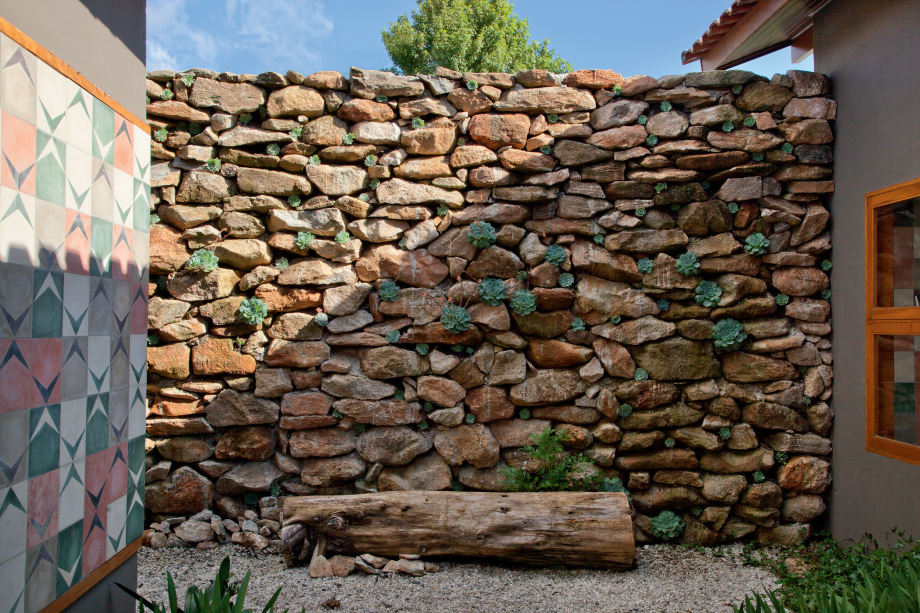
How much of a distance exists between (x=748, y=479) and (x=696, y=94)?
96.3 inches

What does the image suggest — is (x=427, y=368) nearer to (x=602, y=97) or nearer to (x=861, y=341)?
(x=602, y=97)

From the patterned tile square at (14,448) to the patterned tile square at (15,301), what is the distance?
0.22m

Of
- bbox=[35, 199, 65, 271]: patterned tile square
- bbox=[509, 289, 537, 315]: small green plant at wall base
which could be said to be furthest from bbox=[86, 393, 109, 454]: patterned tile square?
bbox=[509, 289, 537, 315]: small green plant at wall base

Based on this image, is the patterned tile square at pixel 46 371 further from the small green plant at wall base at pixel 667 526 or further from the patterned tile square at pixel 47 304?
the small green plant at wall base at pixel 667 526

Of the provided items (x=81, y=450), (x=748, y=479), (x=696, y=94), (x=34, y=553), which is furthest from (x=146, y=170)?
(x=748, y=479)

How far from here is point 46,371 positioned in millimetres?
1502

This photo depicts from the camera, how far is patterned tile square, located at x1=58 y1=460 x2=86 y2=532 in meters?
1.56

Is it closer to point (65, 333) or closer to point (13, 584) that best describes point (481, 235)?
point (65, 333)

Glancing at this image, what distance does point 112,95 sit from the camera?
6.09ft

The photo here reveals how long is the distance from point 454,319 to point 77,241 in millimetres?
2013

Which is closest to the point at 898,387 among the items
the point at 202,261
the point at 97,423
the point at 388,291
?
the point at 388,291

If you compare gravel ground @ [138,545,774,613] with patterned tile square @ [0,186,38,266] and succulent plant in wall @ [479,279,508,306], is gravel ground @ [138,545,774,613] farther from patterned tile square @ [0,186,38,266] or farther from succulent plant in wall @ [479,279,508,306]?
patterned tile square @ [0,186,38,266]

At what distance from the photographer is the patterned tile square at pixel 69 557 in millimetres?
1550

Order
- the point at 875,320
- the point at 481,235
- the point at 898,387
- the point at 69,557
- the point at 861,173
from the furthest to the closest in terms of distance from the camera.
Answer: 1. the point at 481,235
2. the point at 861,173
3. the point at 875,320
4. the point at 898,387
5. the point at 69,557
